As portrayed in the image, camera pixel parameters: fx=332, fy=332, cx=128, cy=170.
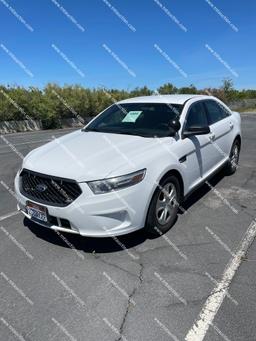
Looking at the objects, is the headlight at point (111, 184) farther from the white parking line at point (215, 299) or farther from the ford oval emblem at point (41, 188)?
the white parking line at point (215, 299)

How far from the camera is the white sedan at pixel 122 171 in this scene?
3.43m

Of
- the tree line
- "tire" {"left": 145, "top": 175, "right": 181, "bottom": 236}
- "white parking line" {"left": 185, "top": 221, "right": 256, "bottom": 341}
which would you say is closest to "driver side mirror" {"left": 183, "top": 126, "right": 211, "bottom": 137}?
"tire" {"left": 145, "top": 175, "right": 181, "bottom": 236}

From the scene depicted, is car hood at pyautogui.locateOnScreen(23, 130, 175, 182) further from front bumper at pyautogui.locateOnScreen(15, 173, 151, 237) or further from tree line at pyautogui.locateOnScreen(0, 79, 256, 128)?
tree line at pyautogui.locateOnScreen(0, 79, 256, 128)

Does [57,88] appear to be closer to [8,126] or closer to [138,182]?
[8,126]

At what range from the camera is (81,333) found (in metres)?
2.57

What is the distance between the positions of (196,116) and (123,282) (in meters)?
2.97

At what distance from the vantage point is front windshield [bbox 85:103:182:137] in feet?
15.1

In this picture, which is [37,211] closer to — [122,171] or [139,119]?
[122,171]

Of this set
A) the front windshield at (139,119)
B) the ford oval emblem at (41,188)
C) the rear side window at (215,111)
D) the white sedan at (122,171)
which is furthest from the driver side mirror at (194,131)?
the ford oval emblem at (41,188)

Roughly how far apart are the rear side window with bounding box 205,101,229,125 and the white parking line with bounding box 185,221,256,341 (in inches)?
96.8

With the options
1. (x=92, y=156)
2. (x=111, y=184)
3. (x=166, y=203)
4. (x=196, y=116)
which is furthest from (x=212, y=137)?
(x=111, y=184)

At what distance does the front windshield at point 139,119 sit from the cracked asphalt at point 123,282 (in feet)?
4.33

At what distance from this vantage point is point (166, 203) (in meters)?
4.14

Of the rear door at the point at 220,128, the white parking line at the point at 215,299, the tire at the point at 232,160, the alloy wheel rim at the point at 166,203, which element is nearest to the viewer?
the white parking line at the point at 215,299
